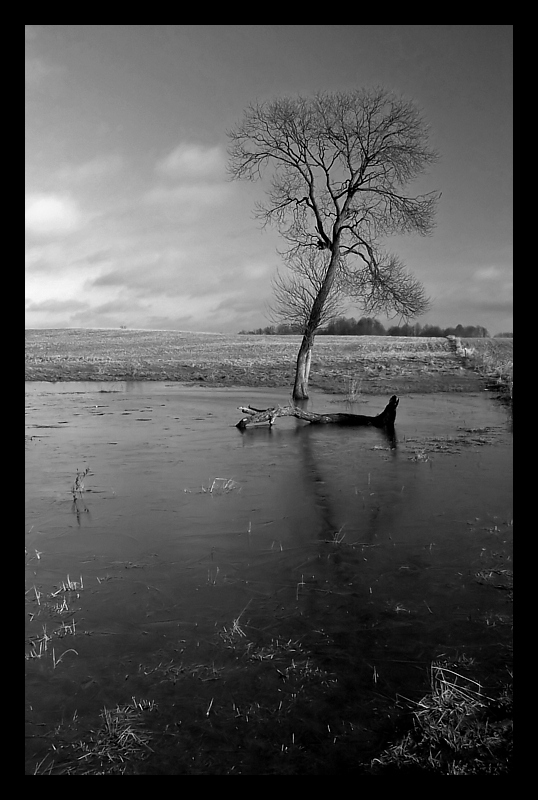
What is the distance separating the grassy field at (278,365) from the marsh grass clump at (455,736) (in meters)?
23.3

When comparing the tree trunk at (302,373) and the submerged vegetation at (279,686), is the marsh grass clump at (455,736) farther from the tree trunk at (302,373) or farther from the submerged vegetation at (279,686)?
the tree trunk at (302,373)

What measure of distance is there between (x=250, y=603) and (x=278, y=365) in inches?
1346

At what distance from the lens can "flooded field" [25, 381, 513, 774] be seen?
13.4 feet

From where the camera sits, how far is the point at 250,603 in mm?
6129

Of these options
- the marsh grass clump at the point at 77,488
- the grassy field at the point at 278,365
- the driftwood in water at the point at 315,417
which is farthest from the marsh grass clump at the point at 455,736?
the grassy field at the point at 278,365

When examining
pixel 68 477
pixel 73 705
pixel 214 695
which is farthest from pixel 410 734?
pixel 68 477

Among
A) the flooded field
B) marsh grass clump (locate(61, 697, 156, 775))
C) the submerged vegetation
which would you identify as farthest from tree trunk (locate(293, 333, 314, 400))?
marsh grass clump (locate(61, 697, 156, 775))

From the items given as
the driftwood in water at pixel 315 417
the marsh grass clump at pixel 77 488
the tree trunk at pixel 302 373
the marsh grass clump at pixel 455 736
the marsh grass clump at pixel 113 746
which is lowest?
the marsh grass clump at pixel 113 746

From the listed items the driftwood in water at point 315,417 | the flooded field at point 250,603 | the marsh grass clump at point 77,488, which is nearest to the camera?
the flooded field at point 250,603

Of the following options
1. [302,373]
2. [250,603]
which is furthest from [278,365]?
[250,603]

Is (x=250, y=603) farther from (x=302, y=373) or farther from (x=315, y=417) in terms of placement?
(x=302, y=373)

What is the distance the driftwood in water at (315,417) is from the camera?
18.4 metres

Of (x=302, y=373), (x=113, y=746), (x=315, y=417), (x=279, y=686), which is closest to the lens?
(x=113, y=746)

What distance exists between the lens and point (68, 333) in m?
78.2
